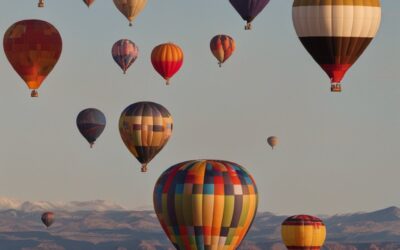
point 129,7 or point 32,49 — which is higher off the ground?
point 129,7

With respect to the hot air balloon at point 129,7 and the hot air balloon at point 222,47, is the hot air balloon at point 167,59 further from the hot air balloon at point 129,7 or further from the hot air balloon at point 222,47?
the hot air balloon at point 129,7

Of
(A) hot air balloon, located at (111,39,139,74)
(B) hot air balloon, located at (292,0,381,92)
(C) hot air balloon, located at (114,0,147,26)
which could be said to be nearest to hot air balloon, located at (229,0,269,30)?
(C) hot air balloon, located at (114,0,147,26)

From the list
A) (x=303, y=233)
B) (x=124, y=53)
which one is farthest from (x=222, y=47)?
(x=303, y=233)

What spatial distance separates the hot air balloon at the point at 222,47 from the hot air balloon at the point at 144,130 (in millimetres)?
21850

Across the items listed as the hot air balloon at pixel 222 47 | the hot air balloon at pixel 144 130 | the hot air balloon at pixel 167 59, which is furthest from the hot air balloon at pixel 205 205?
the hot air balloon at pixel 222 47

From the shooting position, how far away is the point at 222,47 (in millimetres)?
170250

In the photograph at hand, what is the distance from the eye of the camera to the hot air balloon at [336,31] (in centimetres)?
10925

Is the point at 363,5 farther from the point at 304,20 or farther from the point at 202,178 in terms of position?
the point at 202,178

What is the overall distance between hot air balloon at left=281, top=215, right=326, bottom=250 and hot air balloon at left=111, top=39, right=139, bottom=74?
2824 centimetres

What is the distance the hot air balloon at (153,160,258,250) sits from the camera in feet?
368

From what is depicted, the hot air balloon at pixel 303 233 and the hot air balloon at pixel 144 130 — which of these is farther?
the hot air balloon at pixel 303 233

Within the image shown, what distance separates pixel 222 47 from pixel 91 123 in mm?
19010

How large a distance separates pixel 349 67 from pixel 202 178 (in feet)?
48.0

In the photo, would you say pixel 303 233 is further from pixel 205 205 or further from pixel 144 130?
pixel 205 205
